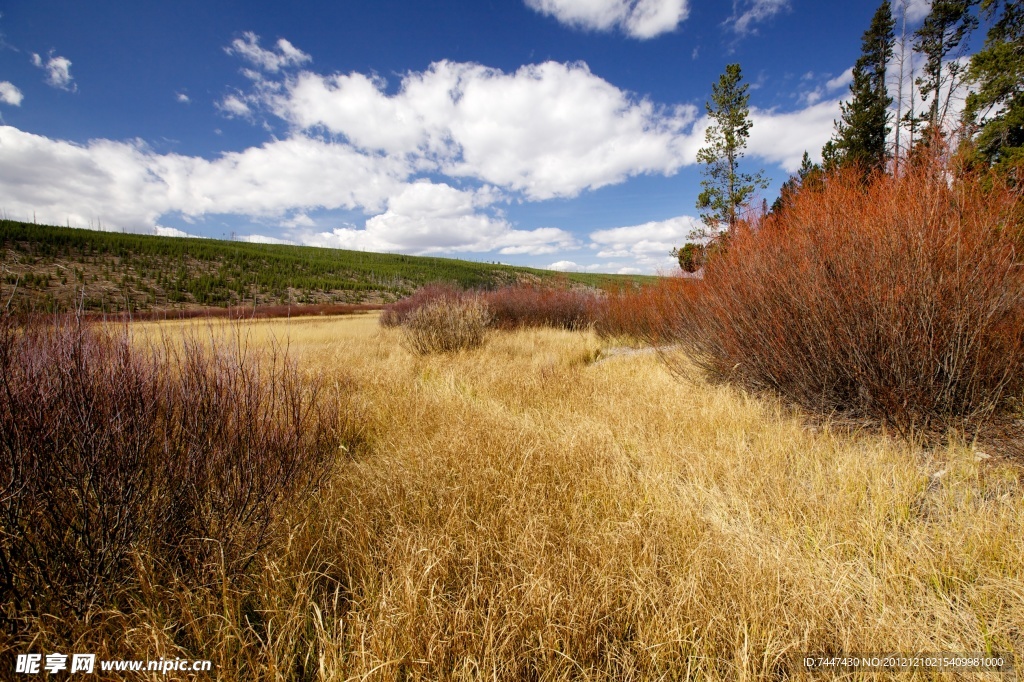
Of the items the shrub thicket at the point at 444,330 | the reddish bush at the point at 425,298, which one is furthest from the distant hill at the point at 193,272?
the shrub thicket at the point at 444,330

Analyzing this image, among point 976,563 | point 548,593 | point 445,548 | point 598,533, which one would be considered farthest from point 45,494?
point 976,563

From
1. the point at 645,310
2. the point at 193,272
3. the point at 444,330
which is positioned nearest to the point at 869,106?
the point at 645,310

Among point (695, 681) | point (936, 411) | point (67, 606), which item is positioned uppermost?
point (936, 411)

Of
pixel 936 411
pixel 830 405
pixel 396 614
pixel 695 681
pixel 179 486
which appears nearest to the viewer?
pixel 695 681

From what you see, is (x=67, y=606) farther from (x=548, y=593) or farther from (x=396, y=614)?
(x=548, y=593)

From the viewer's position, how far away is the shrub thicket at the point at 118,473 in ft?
4.56

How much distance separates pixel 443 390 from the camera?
4.63 m

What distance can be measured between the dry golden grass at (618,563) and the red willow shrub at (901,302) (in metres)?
0.54

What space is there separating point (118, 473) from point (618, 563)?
2243 millimetres

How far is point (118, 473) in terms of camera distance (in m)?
1.55

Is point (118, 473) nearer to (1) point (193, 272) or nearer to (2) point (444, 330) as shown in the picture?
(2) point (444, 330)

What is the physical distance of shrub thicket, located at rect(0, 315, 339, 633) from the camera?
1.39 meters

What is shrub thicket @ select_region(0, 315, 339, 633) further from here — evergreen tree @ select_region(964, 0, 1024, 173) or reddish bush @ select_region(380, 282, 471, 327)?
evergreen tree @ select_region(964, 0, 1024, 173)

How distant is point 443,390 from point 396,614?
10.8 ft
